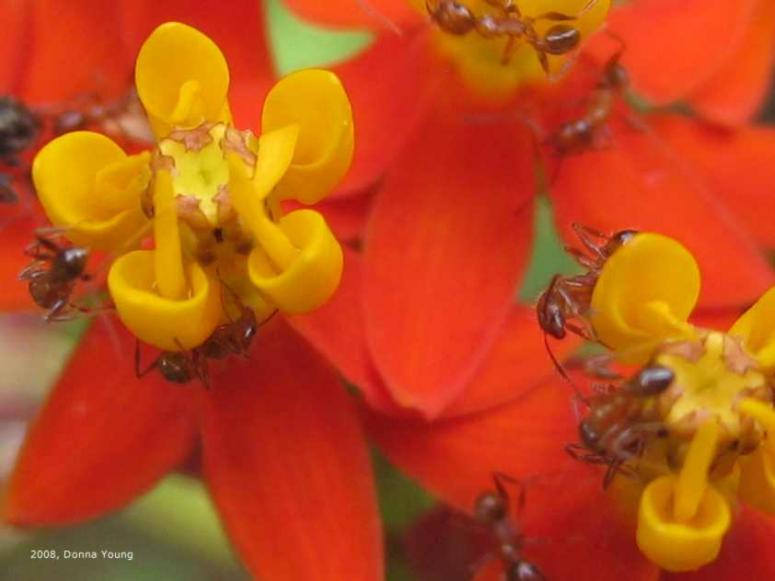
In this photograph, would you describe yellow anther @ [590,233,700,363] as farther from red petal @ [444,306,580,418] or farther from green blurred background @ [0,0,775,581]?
green blurred background @ [0,0,775,581]

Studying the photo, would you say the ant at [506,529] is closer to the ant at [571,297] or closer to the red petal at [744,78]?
the ant at [571,297]

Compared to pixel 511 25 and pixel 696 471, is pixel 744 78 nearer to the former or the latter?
pixel 511 25

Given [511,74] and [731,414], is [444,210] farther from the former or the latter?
[731,414]

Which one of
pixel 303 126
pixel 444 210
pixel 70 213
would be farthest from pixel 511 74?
pixel 70 213

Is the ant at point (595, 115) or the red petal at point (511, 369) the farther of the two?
the ant at point (595, 115)

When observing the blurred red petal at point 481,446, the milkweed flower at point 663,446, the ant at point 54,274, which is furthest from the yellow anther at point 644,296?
the ant at point 54,274

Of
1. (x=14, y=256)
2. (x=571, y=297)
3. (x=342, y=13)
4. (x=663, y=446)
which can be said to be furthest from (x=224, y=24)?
(x=663, y=446)

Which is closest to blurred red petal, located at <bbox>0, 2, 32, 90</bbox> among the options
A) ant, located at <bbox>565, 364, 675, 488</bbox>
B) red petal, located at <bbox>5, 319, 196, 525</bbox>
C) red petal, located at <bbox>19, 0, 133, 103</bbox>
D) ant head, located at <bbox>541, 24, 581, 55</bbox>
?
red petal, located at <bbox>19, 0, 133, 103</bbox>
